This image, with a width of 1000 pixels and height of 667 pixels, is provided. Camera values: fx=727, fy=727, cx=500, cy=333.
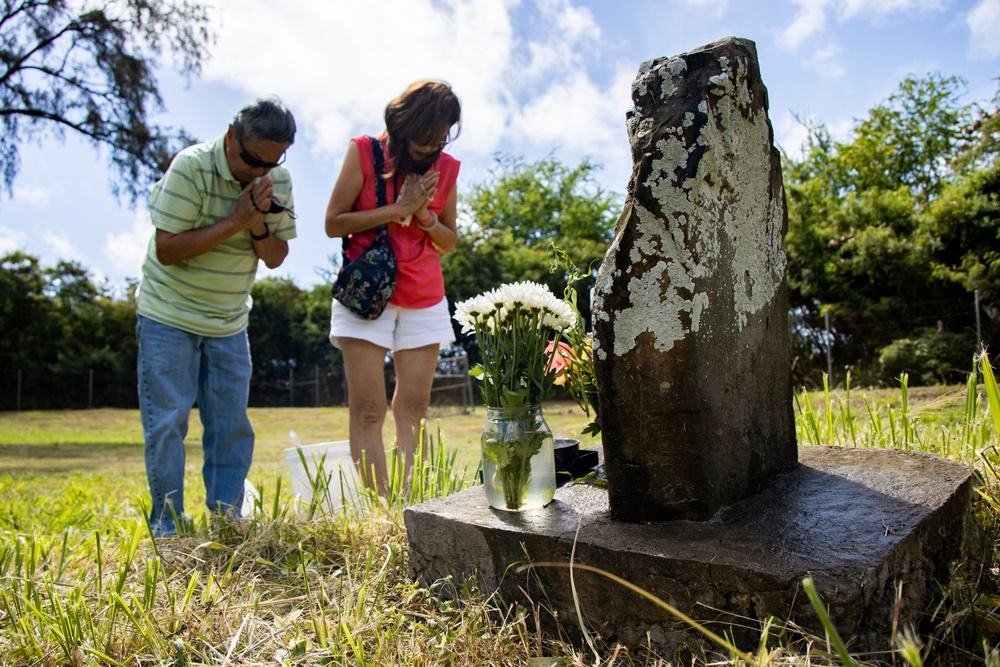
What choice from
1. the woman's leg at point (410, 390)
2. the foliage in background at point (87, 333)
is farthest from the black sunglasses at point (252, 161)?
the foliage in background at point (87, 333)

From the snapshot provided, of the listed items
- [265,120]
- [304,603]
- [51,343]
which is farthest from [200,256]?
[51,343]

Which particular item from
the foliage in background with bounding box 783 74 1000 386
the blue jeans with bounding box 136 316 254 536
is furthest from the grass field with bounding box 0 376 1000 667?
the foliage in background with bounding box 783 74 1000 386

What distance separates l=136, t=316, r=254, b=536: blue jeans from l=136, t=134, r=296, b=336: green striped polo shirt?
9cm

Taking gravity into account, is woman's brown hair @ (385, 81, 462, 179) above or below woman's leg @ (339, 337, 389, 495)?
above

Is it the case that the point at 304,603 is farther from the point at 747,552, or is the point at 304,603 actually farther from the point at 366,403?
the point at 747,552

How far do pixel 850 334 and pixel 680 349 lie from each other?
37.2 ft

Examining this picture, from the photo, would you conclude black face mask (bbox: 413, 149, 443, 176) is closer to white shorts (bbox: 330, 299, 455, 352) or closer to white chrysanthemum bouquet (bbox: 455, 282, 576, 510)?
white shorts (bbox: 330, 299, 455, 352)

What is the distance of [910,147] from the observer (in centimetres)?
2069

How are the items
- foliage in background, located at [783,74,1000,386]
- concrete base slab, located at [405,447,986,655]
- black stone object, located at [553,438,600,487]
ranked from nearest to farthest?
concrete base slab, located at [405,447,986,655] → black stone object, located at [553,438,600,487] → foliage in background, located at [783,74,1000,386]

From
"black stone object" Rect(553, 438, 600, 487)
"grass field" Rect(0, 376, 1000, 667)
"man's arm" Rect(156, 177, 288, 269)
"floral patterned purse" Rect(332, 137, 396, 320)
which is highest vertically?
"man's arm" Rect(156, 177, 288, 269)

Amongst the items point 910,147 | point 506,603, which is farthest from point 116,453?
point 910,147

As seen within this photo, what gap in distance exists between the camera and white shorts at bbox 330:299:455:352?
2820 mm

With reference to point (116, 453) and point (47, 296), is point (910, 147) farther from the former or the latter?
point (47, 296)

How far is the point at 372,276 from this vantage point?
2770 mm
